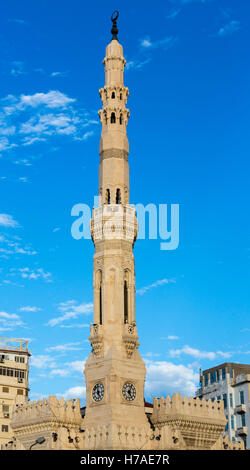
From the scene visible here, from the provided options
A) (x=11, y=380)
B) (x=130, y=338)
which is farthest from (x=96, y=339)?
(x=11, y=380)

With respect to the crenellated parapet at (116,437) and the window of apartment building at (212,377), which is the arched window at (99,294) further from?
the window of apartment building at (212,377)

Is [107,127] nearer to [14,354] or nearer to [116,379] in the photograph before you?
[116,379]

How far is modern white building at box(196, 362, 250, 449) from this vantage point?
10494 cm

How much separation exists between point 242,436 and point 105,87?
57494 mm

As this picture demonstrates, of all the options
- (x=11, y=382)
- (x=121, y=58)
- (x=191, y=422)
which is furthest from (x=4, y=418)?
(x=121, y=58)

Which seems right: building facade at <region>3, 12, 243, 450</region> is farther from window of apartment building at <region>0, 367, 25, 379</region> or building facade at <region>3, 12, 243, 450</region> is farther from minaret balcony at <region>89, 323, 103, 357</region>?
window of apartment building at <region>0, 367, 25, 379</region>

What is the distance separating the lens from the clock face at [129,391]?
70.8 m

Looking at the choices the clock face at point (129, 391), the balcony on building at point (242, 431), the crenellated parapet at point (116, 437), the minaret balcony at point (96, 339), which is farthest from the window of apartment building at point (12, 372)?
the crenellated parapet at point (116, 437)

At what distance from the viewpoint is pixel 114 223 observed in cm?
7638

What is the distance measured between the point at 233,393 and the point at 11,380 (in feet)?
117

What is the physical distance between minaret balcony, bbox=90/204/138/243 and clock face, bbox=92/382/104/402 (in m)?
16.2

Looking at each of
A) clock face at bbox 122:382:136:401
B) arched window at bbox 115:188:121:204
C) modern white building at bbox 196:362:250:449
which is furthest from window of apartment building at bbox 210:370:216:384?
arched window at bbox 115:188:121:204

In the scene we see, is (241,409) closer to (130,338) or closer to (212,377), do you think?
(212,377)
